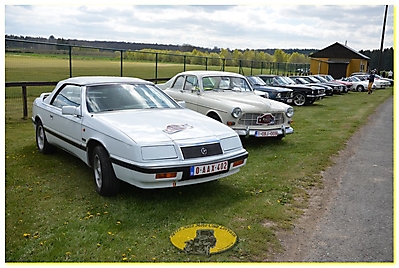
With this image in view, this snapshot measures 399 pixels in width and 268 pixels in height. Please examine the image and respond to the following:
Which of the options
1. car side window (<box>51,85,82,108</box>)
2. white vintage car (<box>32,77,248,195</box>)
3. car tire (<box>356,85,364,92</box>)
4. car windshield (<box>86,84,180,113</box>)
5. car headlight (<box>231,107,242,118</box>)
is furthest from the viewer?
car tire (<box>356,85,364,92</box>)

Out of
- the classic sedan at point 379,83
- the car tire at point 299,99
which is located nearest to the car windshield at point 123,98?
the car tire at point 299,99

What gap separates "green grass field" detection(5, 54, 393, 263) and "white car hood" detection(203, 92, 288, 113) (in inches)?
49.0

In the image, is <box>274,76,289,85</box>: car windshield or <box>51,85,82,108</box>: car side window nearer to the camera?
<box>51,85,82,108</box>: car side window

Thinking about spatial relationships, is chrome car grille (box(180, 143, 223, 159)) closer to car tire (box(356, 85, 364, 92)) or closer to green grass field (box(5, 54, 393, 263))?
green grass field (box(5, 54, 393, 263))

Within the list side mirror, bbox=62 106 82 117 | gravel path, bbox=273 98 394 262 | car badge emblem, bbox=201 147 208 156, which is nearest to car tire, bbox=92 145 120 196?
side mirror, bbox=62 106 82 117

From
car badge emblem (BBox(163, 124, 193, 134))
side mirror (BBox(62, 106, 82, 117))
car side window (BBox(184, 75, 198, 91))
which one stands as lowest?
car badge emblem (BBox(163, 124, 193, 134))

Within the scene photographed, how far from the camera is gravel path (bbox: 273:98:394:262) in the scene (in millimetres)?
3639

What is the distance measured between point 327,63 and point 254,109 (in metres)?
41.3

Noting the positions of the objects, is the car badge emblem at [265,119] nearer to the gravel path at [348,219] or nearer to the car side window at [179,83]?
the gravel path at [348,219]

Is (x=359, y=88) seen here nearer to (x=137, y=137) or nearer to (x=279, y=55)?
(x=279, y=55)

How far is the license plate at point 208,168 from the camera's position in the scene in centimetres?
435

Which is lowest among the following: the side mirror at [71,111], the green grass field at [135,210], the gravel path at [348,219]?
the gravel path at [348,219]

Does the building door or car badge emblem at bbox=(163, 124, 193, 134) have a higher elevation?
the building door

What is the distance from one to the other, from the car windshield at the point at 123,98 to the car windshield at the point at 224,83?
10.1ft
